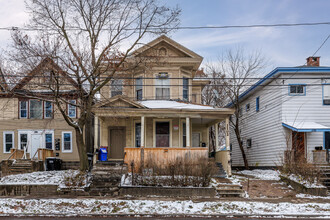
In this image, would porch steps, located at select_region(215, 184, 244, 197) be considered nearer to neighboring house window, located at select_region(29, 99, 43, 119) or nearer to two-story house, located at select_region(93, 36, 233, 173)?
two-story house, located at select_region(93, 36, 233, 173)

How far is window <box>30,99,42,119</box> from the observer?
1074 inches

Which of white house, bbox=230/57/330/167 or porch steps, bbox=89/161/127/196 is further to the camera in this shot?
white house, bbox=230/57/330/167

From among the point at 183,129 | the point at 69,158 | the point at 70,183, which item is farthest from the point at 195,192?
the point at 69,158

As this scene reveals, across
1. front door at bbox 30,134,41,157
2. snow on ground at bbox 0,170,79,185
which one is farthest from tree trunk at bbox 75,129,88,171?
front door at bbox 30,134,41,157

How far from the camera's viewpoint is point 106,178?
17.8 metres

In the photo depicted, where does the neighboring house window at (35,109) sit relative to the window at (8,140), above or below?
above

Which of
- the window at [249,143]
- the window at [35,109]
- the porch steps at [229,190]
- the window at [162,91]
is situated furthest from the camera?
the window at [249,143]

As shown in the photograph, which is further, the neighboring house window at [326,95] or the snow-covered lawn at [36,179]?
the neighboring house window at [326,95]

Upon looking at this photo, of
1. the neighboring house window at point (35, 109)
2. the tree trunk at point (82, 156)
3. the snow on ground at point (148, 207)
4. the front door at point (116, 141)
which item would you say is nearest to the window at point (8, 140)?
the neighboring house window at point (35, 109)

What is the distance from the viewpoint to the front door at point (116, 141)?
2328cm

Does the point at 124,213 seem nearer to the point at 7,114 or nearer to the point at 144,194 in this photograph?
the point at 144,194

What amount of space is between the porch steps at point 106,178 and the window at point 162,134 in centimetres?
416

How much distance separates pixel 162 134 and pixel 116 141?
297 cm

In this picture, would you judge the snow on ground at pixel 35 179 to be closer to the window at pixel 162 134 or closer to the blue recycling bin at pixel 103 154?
the blue recycling bin at pixel 103 154
